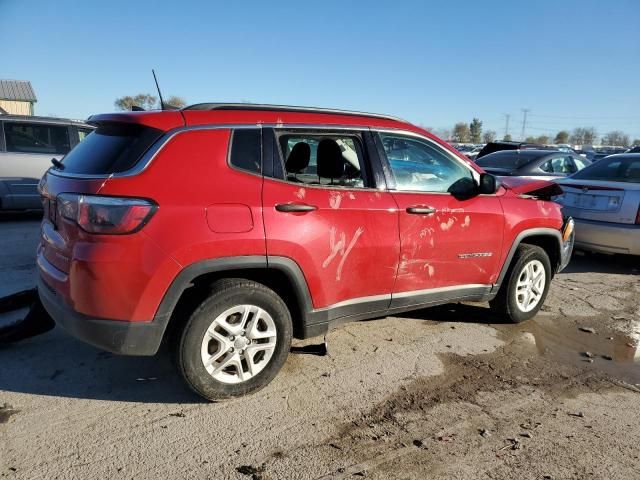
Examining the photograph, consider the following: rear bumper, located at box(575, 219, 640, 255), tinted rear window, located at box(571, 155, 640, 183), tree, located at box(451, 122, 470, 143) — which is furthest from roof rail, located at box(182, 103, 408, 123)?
tree, located at box(451, 122, 470, 143)

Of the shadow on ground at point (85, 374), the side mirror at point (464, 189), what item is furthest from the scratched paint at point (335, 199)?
the shadow on ground at point (85, 374)

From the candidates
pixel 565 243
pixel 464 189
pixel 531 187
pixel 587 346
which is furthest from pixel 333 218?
pixel 565 243

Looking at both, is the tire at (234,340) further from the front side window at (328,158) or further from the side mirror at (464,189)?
the side mirror at (464,189)

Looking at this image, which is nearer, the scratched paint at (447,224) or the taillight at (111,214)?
the taillight at (111,214)

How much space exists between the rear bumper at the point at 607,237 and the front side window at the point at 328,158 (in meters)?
4.65

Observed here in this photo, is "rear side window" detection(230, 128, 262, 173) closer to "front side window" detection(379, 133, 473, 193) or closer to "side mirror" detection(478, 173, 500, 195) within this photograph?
"front side window" detection(379, 133, 473, 193)

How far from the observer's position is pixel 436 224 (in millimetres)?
3830

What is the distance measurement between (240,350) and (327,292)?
703 millimetres

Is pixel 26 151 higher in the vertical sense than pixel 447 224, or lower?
higher

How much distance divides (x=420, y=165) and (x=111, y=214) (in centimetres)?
235

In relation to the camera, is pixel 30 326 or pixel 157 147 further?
pixel 30 326

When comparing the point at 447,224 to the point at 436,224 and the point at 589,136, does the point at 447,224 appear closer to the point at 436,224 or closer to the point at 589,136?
the point at 436,224

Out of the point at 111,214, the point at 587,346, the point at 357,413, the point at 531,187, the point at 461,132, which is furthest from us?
the point at 461,132

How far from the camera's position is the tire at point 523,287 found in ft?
15.0
